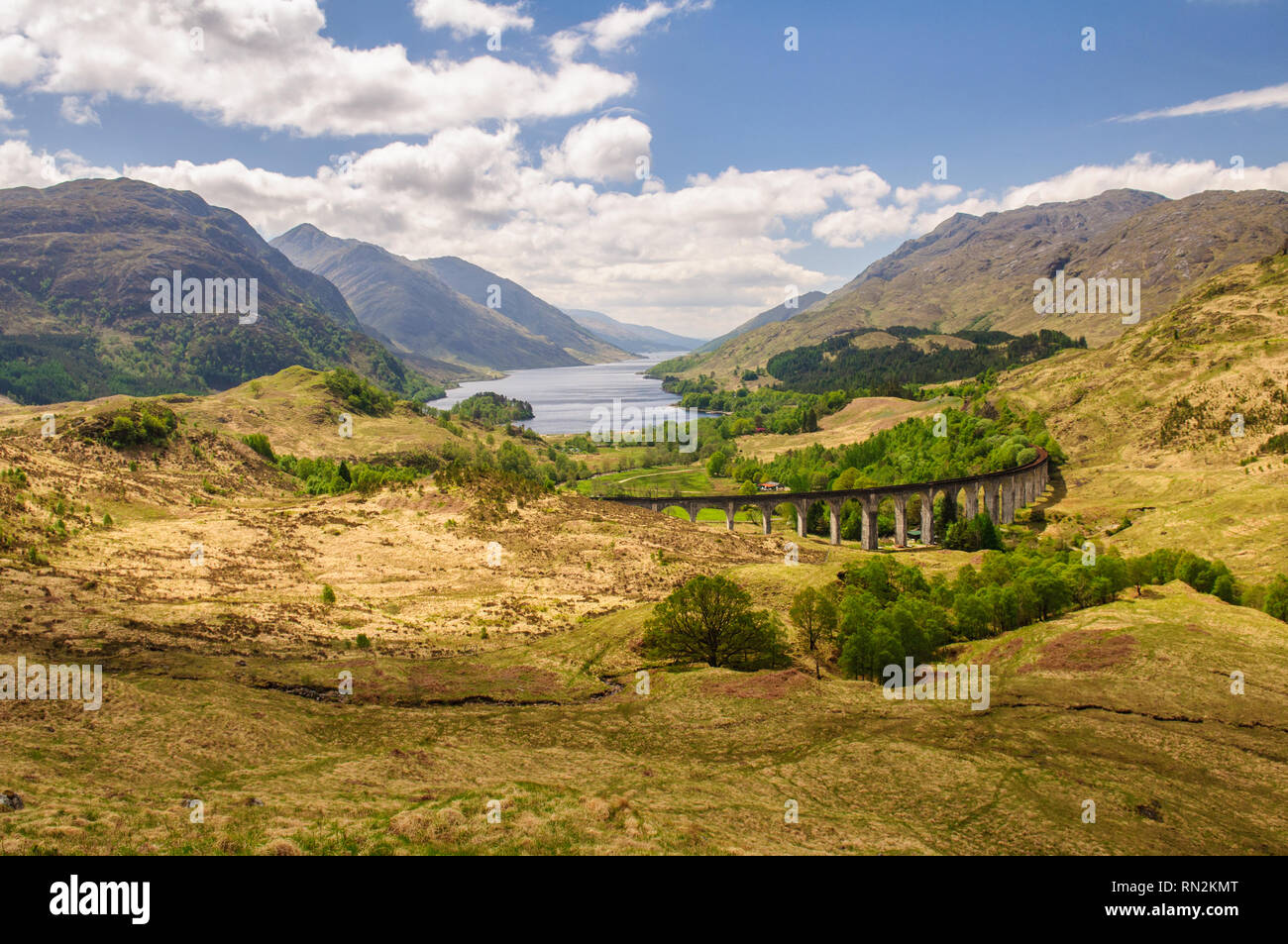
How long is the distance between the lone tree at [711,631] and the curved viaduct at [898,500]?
62580 millimetres

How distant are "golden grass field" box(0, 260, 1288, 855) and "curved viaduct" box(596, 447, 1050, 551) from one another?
41574 millimetres

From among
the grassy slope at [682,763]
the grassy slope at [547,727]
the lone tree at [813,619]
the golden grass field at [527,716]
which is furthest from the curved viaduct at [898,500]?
the grassy slope at [682,763]

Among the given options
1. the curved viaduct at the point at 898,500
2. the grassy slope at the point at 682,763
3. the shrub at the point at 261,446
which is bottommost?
the grassy slope at the point at 682,763

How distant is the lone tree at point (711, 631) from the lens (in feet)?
158

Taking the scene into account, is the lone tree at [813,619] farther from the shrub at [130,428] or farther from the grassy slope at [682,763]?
the shrub at [130,428]

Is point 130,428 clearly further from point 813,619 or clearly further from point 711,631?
point 813,619

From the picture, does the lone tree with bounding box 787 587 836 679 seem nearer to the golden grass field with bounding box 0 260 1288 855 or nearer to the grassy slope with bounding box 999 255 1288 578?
the golden grass field with bounding box 0 260 1288 855

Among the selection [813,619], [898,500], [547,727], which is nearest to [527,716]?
[547,727]

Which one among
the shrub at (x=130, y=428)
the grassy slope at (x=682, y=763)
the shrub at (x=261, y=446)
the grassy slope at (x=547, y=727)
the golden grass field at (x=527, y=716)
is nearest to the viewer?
the grassy slope at (x=682, y=763)

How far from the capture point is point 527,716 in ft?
121

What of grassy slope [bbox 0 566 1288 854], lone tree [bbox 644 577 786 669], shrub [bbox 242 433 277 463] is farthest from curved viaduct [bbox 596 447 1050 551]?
shrub [bbox 242 433 277 463]

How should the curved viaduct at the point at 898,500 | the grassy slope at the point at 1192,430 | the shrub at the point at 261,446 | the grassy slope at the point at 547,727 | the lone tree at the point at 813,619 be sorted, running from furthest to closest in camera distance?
the shrub at the point at 261,446
the curved viaduct at the point at 898,500
the grassy slope at the point at 1192,430
the lone tree at the point at 813,619
the grassy slope at the point at 547,727

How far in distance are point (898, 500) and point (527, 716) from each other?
91.6 meters
